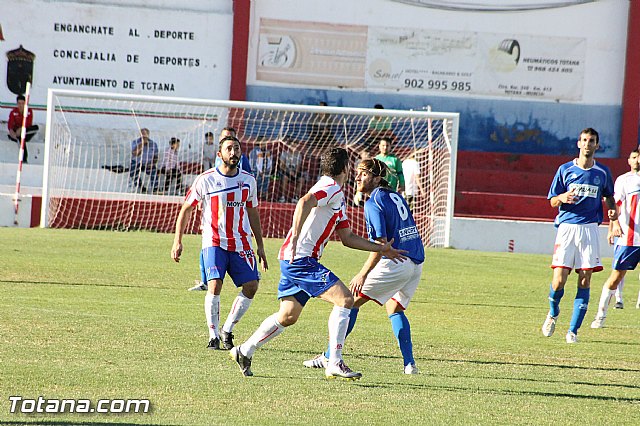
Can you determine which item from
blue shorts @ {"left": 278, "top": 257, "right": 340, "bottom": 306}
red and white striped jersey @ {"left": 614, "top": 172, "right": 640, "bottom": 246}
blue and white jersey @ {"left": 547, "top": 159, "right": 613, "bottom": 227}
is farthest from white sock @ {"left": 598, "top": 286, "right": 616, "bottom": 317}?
blue shorts @ {"left": 278, "top": 257, "right": 340, "bottom": 306}

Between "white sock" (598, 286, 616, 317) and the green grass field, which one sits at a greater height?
"white sock" (598, 286, 616, 317)

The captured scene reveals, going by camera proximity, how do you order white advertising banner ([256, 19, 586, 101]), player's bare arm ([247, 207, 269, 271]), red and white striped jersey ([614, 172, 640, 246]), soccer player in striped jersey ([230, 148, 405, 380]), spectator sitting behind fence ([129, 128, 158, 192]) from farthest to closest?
white advertising banner ([256, 19, 586, 101]), spectator sitting behind fence ([129, 128, 158, 192]), red and white striped jersey ([614, 172, 640, 246]), player's bare arm ([247, 207, 269, 271]), soccer player in striped jersey ([230, 148, 405, 380])

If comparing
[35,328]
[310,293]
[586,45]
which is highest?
[586,45]

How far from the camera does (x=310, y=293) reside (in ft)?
26.8

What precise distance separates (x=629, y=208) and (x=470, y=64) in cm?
1633

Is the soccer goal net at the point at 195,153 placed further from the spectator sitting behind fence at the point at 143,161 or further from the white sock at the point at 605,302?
the white sock at the point at 605,302

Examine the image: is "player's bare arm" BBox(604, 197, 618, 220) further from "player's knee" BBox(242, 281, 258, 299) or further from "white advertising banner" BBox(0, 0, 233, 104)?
"white advertising banner" BBox(0, 0, 233, 104)

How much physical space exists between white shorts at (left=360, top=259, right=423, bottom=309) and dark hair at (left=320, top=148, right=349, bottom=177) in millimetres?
965

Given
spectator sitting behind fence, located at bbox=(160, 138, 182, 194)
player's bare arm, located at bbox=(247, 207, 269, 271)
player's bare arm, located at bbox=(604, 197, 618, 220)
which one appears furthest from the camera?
spectator sitting behind fence, located at bbox=(160, 138, 182, 194)

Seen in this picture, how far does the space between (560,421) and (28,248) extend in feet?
41.2

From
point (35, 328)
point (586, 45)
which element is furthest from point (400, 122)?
point (35, 328)

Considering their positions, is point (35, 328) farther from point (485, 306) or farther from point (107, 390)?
point (485, 306)

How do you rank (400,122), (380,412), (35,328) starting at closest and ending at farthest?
(380,412) → (35,328) → (400,122)

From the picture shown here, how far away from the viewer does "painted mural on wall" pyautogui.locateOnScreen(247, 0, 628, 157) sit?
29.2 m
